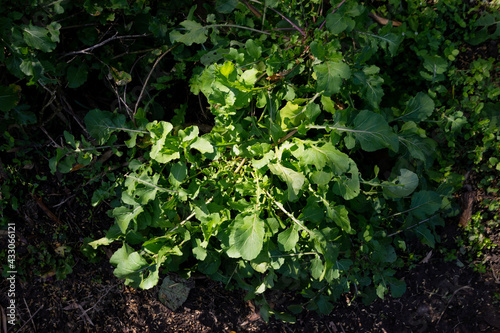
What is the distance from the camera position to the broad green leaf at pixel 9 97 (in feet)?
7.88

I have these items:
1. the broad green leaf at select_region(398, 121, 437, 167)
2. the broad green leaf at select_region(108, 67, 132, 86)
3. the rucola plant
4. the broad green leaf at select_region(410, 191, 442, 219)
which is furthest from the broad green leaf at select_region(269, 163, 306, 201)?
the broad green leaf at select_region(108, 67, 132, 86)

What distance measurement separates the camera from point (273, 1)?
226 cm

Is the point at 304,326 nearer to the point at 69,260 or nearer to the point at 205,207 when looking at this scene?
the point at 205,207

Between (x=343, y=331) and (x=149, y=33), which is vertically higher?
(x=149, y=33)

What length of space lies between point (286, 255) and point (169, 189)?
80 cm

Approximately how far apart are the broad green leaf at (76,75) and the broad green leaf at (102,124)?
0.95 ft

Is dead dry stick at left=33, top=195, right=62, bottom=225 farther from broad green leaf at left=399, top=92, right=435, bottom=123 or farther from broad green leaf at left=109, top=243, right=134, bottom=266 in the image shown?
broad green leaf at left=399, top=92, right=435, bottom=123

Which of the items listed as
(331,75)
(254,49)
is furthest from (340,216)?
(254,49)

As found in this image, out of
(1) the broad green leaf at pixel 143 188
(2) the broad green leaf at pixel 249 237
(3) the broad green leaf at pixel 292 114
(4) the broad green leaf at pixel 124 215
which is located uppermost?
(3) the broad green leaf at pixel 292 114

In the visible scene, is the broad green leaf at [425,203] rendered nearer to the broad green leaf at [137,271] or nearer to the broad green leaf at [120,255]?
the broad green leaf at [137,271]

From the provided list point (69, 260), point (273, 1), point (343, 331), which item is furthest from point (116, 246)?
point (273, 1)

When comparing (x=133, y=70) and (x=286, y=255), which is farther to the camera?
(x=133, y=70)

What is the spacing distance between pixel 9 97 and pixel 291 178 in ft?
5.92

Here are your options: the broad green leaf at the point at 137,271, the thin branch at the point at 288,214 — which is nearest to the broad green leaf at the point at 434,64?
the thin branch at the point at 288,214
